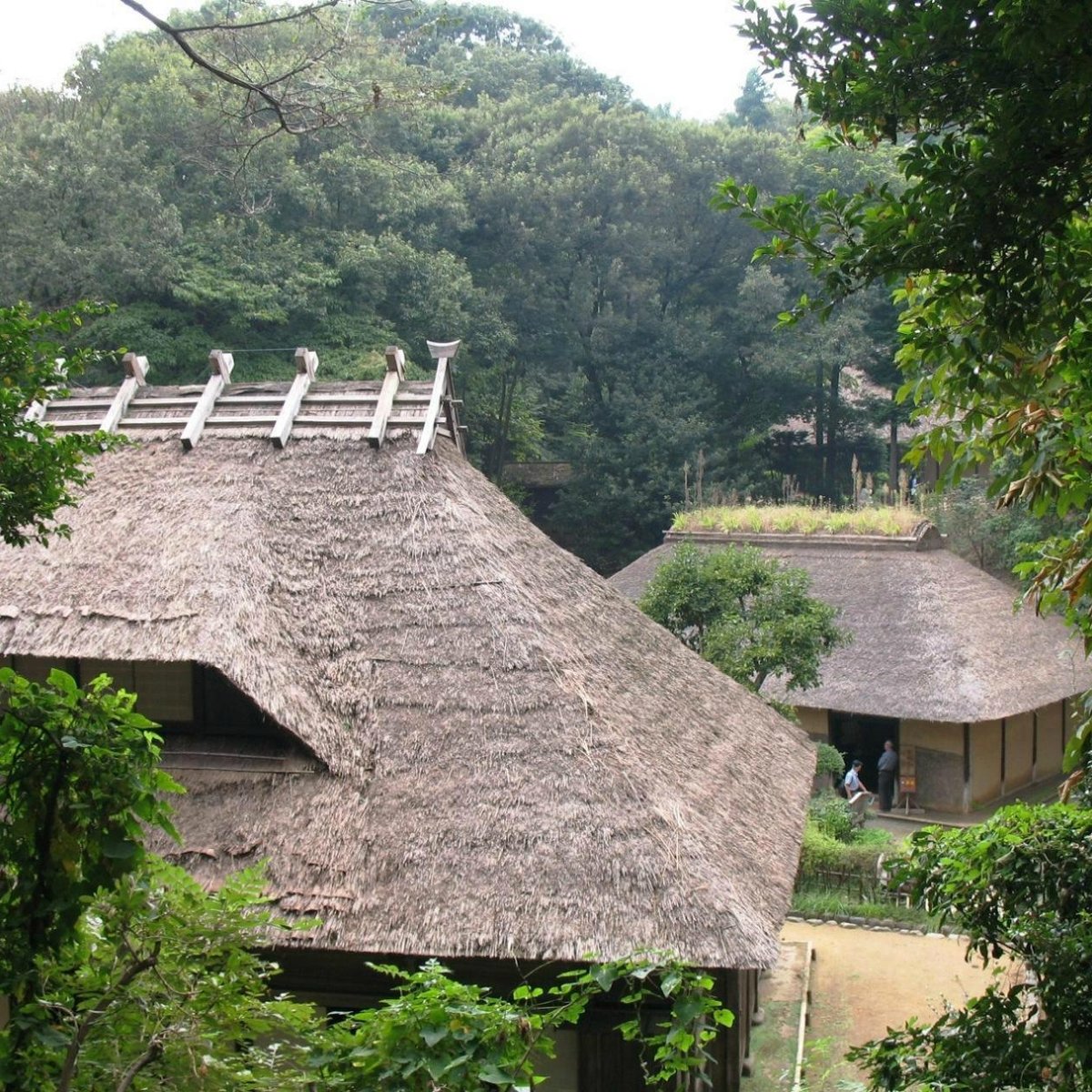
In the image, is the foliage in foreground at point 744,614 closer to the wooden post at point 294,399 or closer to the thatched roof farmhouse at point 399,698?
the thatched roof farmhouse at point 399,698

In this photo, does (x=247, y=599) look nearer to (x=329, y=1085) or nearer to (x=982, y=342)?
(x=329, y=1085)

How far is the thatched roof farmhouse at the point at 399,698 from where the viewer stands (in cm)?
686

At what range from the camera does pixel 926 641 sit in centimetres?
1839

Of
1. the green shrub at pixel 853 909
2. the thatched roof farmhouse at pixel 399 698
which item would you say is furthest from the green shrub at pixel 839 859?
the thatched roof farmhouse at pixel 399 698

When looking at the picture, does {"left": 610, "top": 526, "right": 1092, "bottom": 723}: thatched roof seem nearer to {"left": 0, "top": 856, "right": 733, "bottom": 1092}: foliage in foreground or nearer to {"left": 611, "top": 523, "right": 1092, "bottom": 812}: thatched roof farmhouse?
{"left": 611, "top": 523, "right": 1092, "bottom": 812}: thatched roof farmhouse

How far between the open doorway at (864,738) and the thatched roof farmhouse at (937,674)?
0.02m

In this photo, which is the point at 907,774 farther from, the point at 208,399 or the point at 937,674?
the point at 208,399

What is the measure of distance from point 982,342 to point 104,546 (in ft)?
24.1

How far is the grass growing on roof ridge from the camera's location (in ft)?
68.9

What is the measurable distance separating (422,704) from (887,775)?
12.2 metres

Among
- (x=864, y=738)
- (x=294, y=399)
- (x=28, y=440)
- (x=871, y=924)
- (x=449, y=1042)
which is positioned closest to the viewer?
(x=449, y=1042)

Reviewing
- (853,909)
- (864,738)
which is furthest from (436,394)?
(864,738)

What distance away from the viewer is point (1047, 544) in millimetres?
5238

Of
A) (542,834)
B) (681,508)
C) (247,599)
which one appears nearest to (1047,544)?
(542,834)
